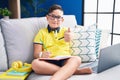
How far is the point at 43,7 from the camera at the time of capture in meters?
3.39

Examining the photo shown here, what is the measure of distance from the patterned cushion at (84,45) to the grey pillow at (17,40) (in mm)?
404

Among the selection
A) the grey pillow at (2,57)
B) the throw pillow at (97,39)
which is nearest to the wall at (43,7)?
the throw pillow at (97,39)

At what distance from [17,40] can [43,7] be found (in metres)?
1.81

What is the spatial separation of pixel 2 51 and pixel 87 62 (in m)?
0.77

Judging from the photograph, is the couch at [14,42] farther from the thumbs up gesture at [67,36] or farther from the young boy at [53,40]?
the thumbs up gesture at [67,36]

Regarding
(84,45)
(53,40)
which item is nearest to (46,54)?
(53,40)

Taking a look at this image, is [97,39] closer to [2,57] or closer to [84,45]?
[84,45]

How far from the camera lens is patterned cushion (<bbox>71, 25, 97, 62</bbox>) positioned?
5.88 feet

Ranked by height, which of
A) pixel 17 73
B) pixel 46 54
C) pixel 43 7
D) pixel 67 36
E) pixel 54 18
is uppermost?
pixel 43 7

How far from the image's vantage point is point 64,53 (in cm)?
168

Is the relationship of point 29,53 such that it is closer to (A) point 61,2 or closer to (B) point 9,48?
(B) point 9,48

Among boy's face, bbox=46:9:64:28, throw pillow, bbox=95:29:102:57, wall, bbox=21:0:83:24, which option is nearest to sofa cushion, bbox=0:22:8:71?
boy's face, bbox=46:9:64:28

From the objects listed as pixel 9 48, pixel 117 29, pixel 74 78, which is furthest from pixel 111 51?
pixel 117 29

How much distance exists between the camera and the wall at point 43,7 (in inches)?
127
